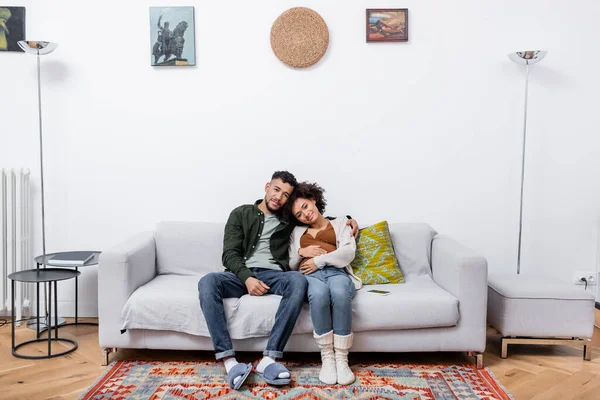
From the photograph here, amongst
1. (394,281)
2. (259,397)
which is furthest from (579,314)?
(259,397)

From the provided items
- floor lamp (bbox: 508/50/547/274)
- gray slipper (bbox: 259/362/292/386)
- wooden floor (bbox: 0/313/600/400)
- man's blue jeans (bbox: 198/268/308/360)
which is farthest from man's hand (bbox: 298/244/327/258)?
floor lamp (bbox: 508/50/547/274)

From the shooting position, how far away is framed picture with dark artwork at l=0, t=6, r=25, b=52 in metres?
3.26

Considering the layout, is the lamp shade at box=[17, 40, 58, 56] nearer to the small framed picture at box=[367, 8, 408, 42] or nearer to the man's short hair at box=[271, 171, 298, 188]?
the man's short hair at box=[271, 171, 298, 188]

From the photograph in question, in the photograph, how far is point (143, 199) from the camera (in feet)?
11.0

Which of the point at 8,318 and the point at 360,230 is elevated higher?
the point at 360,230

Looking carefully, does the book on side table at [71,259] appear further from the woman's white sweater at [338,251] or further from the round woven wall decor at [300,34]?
the round woven wall decor at [300,34]

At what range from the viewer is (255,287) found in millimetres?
2602

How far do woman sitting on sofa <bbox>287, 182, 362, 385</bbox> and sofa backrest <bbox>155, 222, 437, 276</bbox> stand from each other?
40 cm

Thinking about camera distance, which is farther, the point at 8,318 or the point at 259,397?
the point at 8,318

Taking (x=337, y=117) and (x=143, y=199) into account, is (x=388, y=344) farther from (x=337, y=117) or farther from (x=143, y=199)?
(x=143, y=199)

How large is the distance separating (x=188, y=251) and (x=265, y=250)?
494 mm

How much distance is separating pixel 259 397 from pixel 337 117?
1.71 m

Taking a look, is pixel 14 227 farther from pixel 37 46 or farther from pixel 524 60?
pixel 524 60

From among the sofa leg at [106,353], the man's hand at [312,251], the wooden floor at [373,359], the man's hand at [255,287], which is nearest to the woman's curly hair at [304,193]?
the man's hand at [312,251]
